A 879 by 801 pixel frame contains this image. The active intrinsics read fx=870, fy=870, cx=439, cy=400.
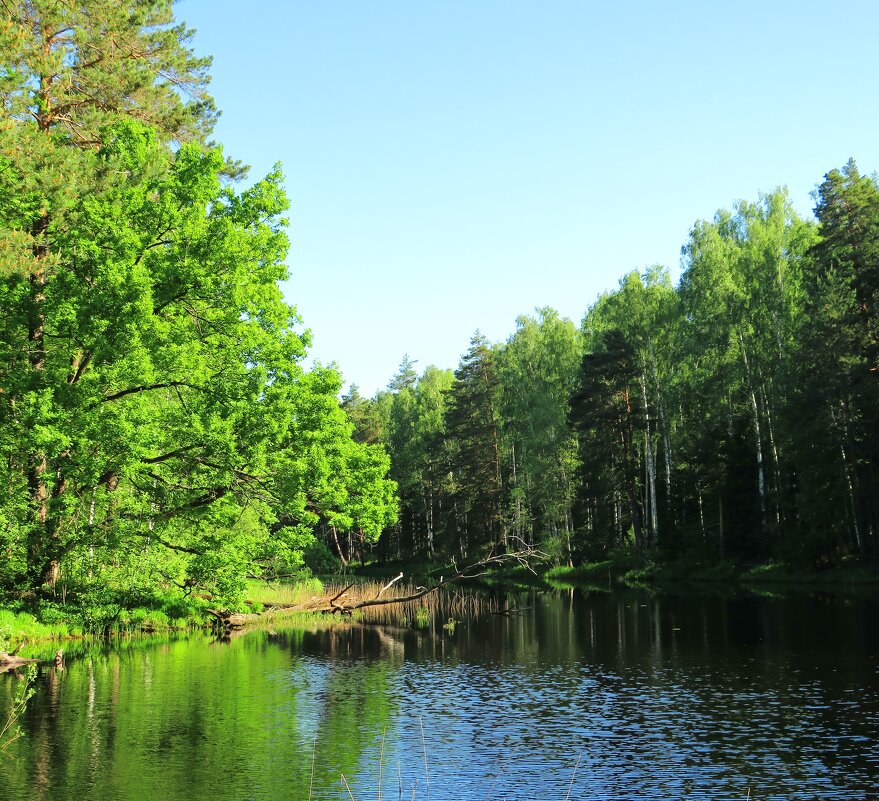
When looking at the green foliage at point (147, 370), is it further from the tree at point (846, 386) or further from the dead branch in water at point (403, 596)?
the tree at point (846, 386)

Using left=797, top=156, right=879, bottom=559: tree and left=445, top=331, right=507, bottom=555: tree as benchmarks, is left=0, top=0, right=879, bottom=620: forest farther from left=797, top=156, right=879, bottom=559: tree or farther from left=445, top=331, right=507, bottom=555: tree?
left=445, top=331, right=507, bottom=555: tree

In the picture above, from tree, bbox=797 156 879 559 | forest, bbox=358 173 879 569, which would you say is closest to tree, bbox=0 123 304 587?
forest, bbox=358 173 879 569

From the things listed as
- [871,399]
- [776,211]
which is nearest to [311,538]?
[871,399]

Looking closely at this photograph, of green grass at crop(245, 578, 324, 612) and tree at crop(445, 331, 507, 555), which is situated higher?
tree at crop(445, 331, 507, 555)

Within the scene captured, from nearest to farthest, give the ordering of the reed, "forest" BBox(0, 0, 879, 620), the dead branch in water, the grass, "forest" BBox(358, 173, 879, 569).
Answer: the dead branch in water < "forest" BBox(0, 0, 879, 620) < the grass < the reed < "forest" BBox(358, 173, 879, 569)

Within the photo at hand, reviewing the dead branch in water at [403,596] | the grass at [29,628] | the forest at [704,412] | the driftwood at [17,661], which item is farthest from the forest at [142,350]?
the forest at [704,412]

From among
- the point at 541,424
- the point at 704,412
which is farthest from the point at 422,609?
the point at 541,424

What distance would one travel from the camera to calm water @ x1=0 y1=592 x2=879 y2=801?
14828mm

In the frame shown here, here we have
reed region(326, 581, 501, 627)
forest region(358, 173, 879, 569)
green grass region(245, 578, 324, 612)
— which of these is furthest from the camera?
forest region(358, 173, 879, 569)

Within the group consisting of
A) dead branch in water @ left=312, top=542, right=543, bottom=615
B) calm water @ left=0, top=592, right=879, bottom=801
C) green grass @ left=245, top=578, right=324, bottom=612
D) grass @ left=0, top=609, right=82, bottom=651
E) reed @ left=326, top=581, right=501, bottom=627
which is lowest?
reed @ left=326, top=581, right=501, bottom=627

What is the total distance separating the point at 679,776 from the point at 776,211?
6844 centimetres

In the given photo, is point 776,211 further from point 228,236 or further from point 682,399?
point 228,236

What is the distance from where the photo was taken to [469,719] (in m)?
20.0

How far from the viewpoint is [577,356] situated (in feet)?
265
